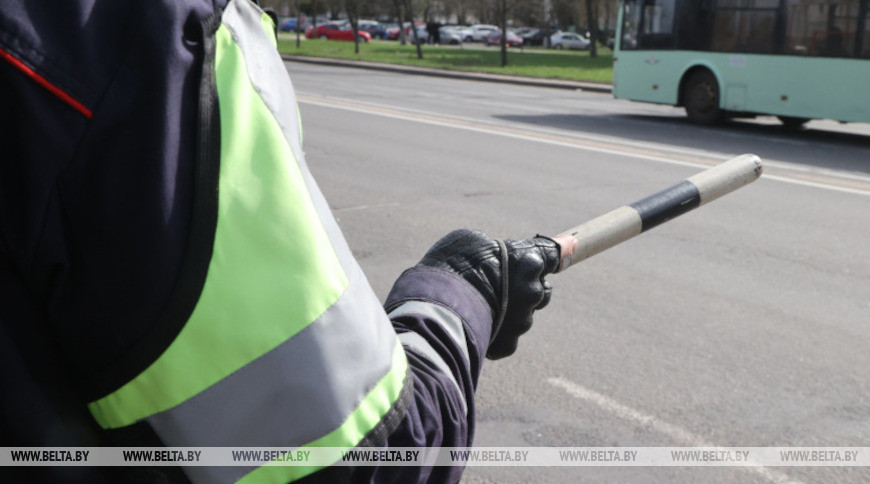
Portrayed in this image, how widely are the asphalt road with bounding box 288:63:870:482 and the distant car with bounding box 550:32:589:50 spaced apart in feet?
151

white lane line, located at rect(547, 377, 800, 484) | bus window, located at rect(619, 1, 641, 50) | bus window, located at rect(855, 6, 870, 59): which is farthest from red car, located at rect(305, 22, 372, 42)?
white lane line, located at rect(547, 377, 800, 484)

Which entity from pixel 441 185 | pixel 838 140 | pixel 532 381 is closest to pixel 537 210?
pixel 441 185

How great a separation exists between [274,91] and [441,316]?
1.39ft

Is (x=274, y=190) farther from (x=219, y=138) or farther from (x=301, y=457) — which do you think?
(x=301, y=457)

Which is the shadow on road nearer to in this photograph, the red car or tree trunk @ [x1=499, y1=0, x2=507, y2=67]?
tree trunk @ [x1=499, y1=0, x2=507, y2=67]

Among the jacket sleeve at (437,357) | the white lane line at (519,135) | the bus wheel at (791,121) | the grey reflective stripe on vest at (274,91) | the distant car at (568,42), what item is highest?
the grey reflective stripe on vest at (274,91)

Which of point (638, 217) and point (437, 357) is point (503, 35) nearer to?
point (638, 217)

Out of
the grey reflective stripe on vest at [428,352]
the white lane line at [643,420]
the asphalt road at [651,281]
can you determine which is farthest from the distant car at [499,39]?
the grey reflective stripe on vest at [428,352]

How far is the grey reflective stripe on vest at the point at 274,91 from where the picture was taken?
1016 mm

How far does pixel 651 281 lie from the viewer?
235 inches

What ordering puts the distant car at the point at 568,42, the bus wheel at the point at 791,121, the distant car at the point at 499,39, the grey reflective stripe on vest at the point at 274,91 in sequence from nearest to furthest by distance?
1. the grey reflective stripe on vest at the point at 274,91
2. the bus wheel at the point at 791,121
3. the distant car at the point at 568,42
4. the distant car at the point at 499,39

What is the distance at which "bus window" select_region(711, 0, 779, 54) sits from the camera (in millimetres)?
14906

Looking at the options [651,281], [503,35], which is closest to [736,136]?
[651,281]

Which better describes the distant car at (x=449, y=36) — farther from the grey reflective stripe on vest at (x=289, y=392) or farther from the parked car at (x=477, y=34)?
the grey reflective stripe on vest at (x=289, y=392)
